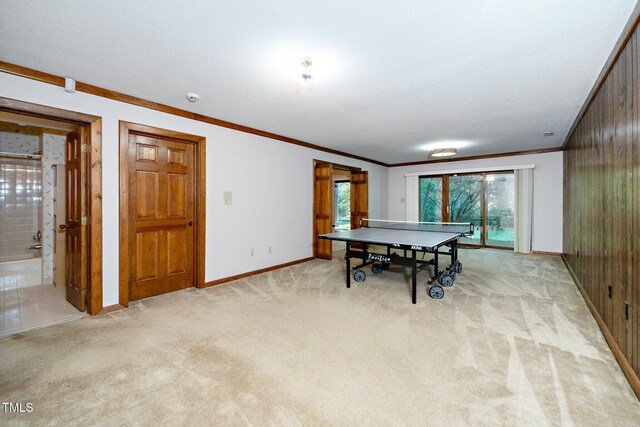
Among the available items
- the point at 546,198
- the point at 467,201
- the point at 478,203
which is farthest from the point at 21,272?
the point at 546,198

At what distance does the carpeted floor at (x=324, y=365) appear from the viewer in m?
1.56

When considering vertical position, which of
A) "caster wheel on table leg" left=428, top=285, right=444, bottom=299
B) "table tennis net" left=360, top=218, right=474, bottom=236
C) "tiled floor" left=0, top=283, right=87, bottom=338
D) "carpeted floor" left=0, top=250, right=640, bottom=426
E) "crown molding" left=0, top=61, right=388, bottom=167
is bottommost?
"carpeted floor" left=0, top=250, right=640, bottom=426

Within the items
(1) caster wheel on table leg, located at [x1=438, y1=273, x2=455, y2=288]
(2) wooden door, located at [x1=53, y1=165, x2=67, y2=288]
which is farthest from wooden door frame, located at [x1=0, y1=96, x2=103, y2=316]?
(1) caster wheel on table leg, located at [x1=438, y1=273, x2=455, y2=288]

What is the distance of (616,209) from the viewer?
218 cm

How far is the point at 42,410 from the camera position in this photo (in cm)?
158

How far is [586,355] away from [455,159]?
5.97 metres

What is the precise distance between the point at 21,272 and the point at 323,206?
490 centimetres

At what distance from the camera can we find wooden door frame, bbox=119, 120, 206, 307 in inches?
122

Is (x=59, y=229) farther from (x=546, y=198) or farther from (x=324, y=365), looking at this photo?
(x=546, y=198)

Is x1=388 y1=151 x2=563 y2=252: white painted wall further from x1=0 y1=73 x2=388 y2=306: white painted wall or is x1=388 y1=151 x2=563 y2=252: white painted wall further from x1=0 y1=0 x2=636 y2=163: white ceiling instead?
x1=0 y1=73 x2=388 y2=306: white painted wall

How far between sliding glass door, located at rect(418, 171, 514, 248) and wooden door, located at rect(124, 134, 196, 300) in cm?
651

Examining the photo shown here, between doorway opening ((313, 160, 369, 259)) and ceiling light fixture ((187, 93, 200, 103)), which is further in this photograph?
doorway opening ((313, 160, 369, 259))

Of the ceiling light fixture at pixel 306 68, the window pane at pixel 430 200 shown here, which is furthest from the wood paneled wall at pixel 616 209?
the window pane at pixel 430 200

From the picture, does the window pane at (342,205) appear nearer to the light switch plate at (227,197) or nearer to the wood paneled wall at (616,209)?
the light switch plate at (227,197)
